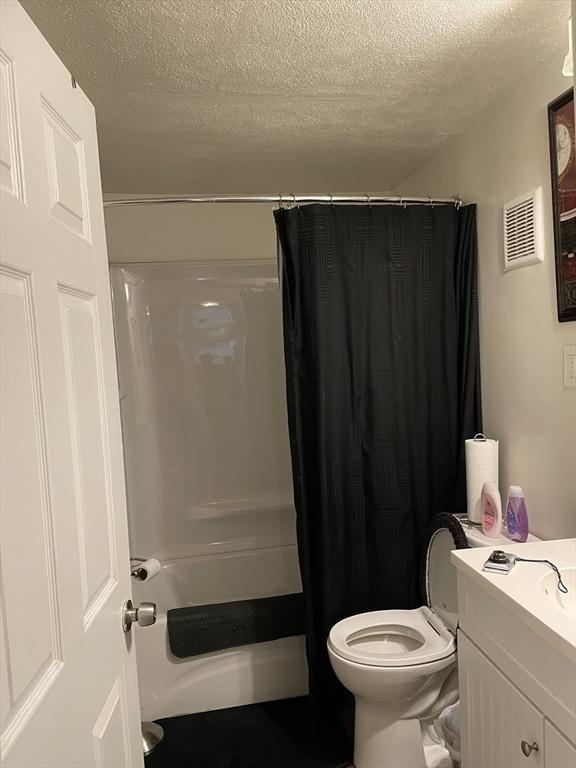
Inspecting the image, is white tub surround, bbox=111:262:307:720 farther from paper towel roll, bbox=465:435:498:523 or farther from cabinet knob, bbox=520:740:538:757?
cabinet knob, bbox=520:740:538:757

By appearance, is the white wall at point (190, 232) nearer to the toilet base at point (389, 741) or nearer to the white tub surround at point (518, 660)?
the white tub surround at point (518, 660)

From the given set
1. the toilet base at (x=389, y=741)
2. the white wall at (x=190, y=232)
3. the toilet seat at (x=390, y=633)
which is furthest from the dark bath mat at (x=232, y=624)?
the white wall at (x=190, y=232)

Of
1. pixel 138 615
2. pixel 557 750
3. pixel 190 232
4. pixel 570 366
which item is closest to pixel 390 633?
pixel 557 750

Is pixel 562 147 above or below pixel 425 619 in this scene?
above

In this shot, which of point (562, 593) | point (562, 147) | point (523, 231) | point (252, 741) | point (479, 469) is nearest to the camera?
point (562, 593)

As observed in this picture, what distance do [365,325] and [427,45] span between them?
928mm

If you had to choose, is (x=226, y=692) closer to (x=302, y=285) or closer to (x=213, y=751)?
(x=213, y=751)

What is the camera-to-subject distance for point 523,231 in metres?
1.93

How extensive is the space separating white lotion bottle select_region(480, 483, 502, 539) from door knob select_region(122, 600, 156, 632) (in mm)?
1230

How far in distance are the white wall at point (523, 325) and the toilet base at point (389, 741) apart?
0.80m

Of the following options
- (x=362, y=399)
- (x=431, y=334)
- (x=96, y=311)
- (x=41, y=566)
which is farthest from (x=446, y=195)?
(x=41, y=566)

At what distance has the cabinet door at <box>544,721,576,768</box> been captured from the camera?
112 centimetres

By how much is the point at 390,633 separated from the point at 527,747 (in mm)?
892

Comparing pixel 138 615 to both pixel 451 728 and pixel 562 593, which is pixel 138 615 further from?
pixel 451 728
